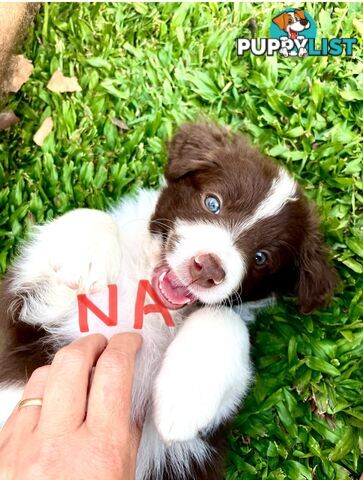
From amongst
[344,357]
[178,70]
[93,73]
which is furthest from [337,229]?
[93,73]

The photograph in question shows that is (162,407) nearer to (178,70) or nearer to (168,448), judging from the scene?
(168,448)

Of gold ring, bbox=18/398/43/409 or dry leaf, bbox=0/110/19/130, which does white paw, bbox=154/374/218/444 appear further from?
dry leaf, bbox=0/110/19/130

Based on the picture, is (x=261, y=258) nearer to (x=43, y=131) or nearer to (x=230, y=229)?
(x=230, y=229)

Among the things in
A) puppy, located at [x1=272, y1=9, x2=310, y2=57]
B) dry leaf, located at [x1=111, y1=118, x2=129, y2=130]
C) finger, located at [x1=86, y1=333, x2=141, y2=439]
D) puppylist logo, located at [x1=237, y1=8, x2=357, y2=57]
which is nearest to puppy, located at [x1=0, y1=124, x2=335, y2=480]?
finger, located at [x1=86, y1=333, x2=141, y2=439]

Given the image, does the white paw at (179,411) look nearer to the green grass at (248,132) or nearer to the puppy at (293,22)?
the green grass at (248,132)

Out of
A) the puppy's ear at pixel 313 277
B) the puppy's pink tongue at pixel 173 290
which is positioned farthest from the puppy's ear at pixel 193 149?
the puppy's ear at pixel 313 277

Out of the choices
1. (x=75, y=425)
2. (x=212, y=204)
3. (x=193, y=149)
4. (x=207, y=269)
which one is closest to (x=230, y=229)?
(x=212, y=204)
